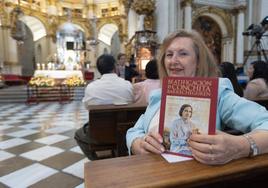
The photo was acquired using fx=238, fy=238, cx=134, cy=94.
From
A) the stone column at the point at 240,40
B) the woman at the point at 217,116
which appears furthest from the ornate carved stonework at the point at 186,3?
the woman at the point at 217,116

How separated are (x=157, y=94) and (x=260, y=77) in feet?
7.93

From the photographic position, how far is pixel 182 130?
824 mm

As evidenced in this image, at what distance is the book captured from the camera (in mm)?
770

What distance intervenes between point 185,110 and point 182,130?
0.23 ft

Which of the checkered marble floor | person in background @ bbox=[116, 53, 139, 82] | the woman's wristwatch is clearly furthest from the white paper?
person in background @ bbox=[116, 53, 139, 82]

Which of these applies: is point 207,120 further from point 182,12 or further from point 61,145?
point 182,12

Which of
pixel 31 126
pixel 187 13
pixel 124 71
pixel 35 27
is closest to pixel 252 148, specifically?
pixel 31 126

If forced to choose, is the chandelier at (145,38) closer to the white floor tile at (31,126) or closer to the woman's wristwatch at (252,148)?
the white floor tile at (31,126)

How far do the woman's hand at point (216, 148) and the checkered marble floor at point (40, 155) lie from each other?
166cm

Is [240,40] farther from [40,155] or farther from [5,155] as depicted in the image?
[5,155]

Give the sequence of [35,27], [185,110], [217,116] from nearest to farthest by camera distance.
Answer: [185,110] < [217,116] < [35,27]

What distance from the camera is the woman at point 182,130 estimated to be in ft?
2.65

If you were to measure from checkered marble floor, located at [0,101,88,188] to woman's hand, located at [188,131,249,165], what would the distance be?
166cm

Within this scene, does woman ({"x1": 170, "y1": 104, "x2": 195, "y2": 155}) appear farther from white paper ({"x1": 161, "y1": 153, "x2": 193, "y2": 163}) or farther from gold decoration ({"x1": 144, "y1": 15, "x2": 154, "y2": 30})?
gold decoration ({"x1": 144, "y1": 15, "x2": 154, "y2": 30})
